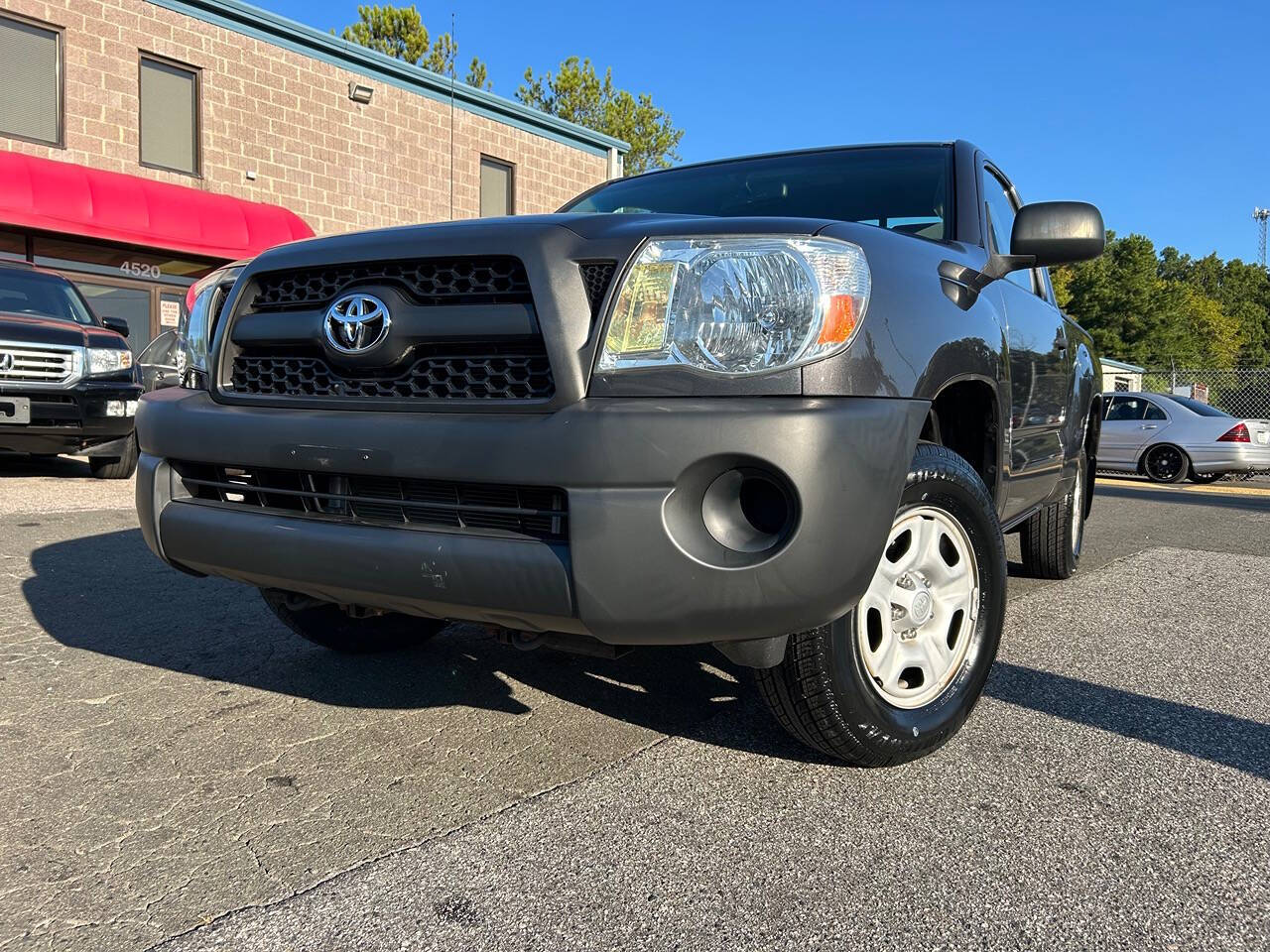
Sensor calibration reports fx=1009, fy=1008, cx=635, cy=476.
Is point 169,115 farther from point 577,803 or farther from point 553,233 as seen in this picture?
point 577,803

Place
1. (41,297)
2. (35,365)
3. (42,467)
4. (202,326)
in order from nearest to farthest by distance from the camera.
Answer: (202,326), (35,365), (41,297), (42,467)

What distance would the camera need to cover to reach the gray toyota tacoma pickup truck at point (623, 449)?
1881mm

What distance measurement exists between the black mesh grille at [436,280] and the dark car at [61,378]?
6054mm

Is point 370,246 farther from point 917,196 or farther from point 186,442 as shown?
point 917,196

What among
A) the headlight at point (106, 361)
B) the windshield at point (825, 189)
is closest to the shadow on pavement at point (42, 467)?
the headlight at point (106, 361)

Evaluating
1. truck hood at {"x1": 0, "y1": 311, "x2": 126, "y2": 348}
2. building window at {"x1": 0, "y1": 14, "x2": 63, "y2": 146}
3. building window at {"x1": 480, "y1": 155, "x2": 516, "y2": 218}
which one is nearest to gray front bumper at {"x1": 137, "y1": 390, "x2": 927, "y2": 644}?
truck hood at {"x1": 0, "y1": 311, "x2": 126, "y2": 348}

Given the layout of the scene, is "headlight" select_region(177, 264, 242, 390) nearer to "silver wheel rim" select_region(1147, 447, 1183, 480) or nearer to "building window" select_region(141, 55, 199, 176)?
"building window" select_region(141, 55, 199, 176)

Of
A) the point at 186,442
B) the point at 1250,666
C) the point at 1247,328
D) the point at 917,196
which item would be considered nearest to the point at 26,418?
the point at 186,442

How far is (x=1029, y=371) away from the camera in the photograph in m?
3.31

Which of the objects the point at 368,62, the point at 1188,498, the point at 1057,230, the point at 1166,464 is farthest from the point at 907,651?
the point at 368,62

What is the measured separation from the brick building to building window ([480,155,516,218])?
401 millimetres

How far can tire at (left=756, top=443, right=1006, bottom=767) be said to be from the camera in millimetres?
2131

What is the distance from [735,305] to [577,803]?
3.59 ft

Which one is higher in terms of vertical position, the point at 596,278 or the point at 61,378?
the point at 596,278
